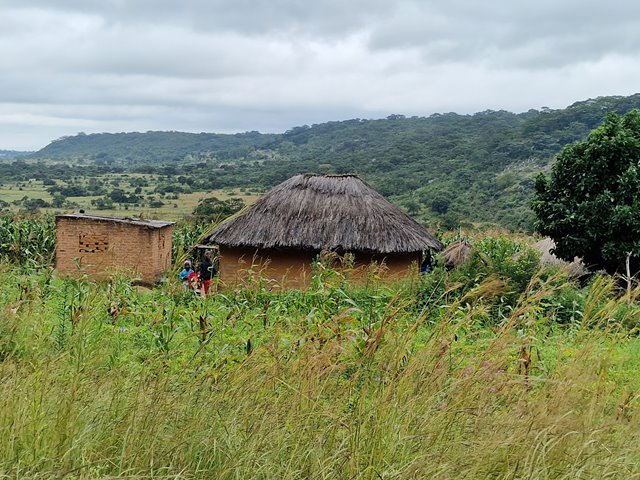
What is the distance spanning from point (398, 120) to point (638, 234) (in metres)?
78.6

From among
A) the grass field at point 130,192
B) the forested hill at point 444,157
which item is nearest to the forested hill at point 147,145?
the forested hill at point 444,157

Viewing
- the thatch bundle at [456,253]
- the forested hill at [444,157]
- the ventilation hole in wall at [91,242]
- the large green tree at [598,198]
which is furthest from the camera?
the forested hill at [444,157]

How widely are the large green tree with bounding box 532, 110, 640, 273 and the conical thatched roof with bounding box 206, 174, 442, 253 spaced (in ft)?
10.0

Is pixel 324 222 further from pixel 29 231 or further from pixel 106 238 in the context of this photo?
pixel 29 231

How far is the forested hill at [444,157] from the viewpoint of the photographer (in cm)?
3659

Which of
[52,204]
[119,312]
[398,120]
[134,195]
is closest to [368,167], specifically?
[134,195]

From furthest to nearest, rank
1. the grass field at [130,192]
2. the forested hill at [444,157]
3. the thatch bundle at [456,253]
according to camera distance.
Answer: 1. the grass field at [130,192]
2. the forested hill at [444,157]
3. the thatch bundle at [456,253]

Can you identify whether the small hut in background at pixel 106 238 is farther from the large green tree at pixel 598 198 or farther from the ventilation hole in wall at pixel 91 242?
the large green tree at pixel 598 198

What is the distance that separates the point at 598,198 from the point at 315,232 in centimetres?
537

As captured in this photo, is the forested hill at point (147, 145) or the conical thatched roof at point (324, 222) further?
the forested hill at point (147, 145)

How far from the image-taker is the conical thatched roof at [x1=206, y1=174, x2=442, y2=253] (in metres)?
13.0

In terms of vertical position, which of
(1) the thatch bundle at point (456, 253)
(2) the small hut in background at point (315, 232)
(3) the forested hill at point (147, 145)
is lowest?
(1) the thatch bundle at point (456, 253)

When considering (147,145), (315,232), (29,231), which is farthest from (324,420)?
(147,145)

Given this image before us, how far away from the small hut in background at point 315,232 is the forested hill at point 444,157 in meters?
3.12
